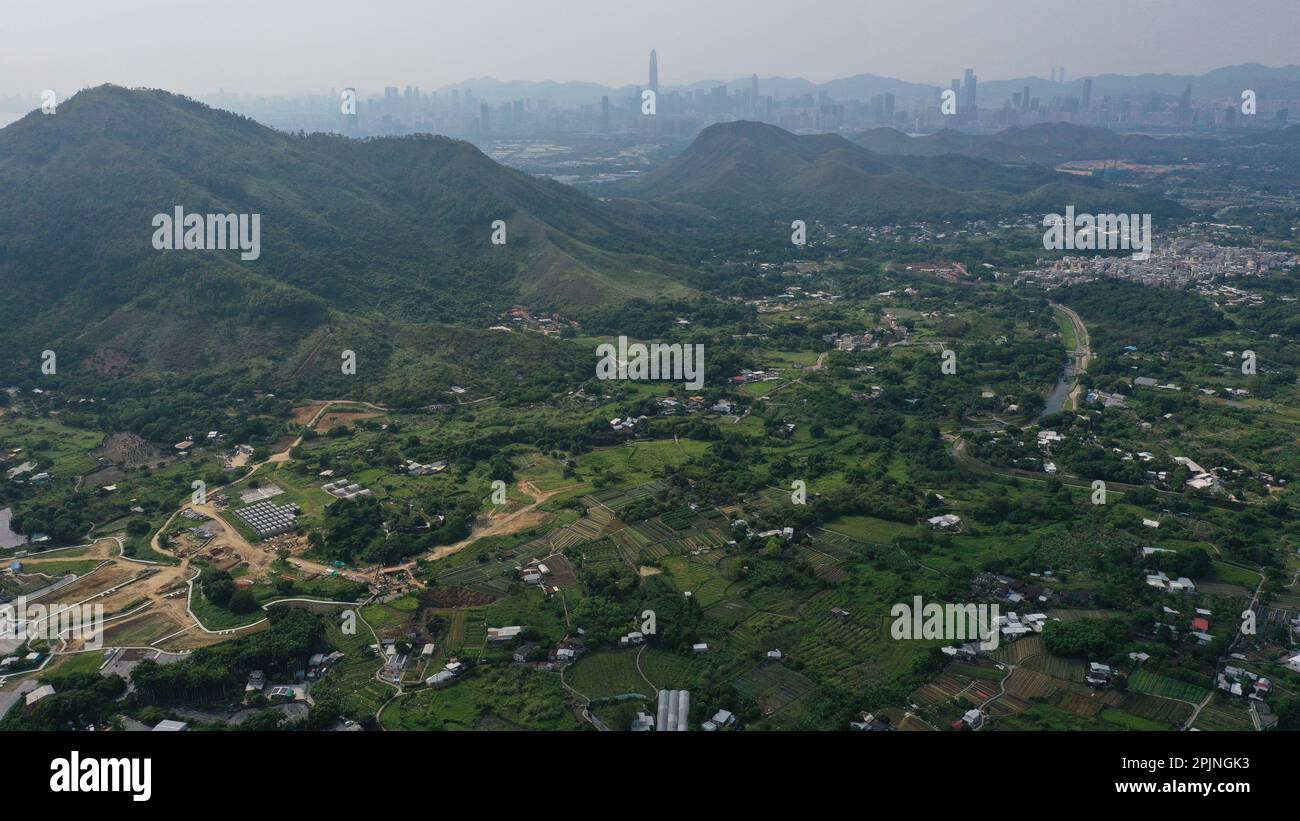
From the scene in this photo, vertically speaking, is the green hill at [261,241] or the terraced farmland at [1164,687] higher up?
the green hill at [261,241]

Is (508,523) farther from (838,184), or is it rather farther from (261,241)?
(838,184)

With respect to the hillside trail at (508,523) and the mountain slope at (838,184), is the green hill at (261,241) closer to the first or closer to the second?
the hillside trail at (508,523)

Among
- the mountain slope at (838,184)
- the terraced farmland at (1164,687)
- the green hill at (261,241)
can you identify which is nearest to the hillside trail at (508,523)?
the terraced farmland at (1164,687)

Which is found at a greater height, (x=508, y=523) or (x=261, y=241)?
(x=261, y=241)

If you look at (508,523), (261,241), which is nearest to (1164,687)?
(508,523)

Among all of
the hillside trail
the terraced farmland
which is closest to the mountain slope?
the hillside trail

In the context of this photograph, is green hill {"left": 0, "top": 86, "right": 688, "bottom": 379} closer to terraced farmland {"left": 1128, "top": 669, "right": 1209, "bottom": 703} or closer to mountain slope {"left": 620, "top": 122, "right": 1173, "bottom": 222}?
mountain slope {"left": 620, "top": 122, "right": 1173, "bottom": 222}

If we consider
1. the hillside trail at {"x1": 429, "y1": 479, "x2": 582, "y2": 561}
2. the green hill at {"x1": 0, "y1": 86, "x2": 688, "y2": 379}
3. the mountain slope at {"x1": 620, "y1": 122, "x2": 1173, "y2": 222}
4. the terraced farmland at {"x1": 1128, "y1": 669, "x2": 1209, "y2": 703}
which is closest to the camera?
the terraced farmland at {"x1": 1128, "y1": 669, "x2": 1209, "y2": 703}

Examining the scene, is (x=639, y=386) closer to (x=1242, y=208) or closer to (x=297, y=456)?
(x=297, y=456)

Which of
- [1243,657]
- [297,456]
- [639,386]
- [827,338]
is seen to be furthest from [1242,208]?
[297,456]

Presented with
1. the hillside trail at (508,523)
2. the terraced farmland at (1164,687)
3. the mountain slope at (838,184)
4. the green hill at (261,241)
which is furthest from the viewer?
the mountain slope at (838,184)

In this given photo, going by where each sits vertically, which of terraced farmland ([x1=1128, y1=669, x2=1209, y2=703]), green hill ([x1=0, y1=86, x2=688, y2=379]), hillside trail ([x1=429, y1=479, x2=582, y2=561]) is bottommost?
terraced farmland ([x1=1128, y1=669, x2=1209, y2=703])
